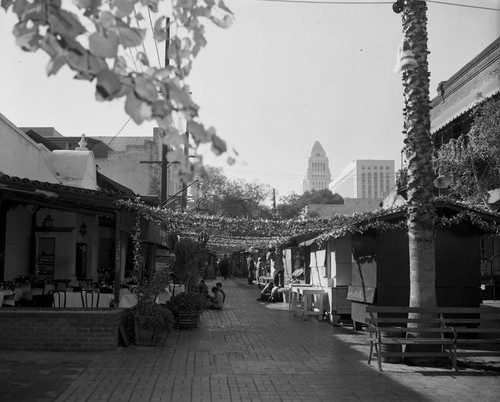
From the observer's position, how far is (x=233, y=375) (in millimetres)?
8148

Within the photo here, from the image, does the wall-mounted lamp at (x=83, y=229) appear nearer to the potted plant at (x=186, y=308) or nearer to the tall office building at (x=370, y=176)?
the potted plant at (x=186, y=308)

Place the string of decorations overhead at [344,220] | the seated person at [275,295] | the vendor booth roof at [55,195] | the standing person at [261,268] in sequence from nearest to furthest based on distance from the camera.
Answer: the vendor booth roof at [55,195], the string of decorations overhead at [344,220], the seated person at [275,295], the standing person at [261,268]

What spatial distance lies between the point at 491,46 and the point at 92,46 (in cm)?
2201

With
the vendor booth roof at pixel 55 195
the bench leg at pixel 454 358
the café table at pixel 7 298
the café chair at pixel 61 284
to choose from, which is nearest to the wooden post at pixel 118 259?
the vendor booth roof at pixel 55 195

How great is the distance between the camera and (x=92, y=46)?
2.49m

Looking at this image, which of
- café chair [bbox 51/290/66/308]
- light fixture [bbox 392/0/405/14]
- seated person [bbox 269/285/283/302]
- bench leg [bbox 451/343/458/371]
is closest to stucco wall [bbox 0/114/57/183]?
café chair [bbox 51/290/66/308]

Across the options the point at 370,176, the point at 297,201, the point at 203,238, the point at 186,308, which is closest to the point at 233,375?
the point at 186,308

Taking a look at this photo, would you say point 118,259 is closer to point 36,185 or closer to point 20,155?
point 36,185

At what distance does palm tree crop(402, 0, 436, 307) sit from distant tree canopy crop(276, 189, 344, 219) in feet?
124

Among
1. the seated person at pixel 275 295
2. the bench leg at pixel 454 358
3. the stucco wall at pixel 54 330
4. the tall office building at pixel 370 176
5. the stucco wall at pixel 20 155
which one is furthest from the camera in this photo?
the tall office building at pixel 370 176

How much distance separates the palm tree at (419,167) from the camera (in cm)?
945

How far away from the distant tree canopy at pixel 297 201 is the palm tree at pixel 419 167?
37884mm

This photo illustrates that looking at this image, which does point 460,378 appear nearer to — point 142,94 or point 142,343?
point 142,343

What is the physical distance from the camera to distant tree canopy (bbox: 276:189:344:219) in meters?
57.8
